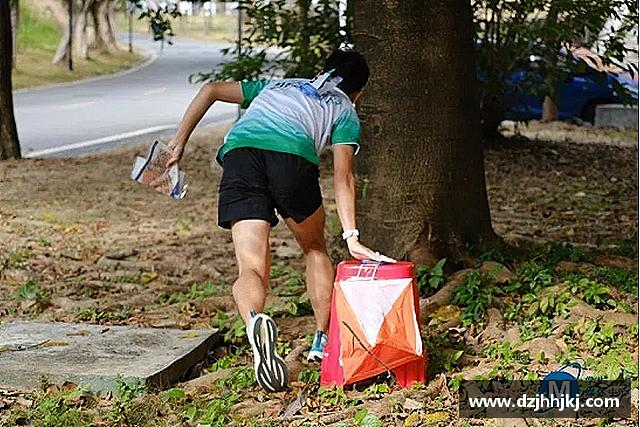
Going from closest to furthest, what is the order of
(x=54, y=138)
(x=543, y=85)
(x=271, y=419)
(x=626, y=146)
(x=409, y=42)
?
(x=271, y=419), (x=409, y=42), (x=543, y=85), (x=626, y=146), (x=54, y=138)

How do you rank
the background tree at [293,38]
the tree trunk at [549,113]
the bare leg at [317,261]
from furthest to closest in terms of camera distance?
the tree trunk at [549,113] < the background tree at [293,38] < the bare leg at [317,261]

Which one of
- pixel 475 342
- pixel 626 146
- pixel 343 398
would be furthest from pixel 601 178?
pixel 343 398

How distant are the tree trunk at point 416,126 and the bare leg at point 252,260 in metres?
1.97

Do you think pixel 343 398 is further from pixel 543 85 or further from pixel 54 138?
pixel 54 138

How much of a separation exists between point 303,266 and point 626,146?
1026 cm

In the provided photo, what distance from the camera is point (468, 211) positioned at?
7301 millimetres

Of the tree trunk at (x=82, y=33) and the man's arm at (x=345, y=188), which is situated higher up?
the man's arm at (x=345, y=188)

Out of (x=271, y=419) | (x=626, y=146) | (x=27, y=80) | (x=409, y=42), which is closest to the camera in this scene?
(x=271, y=419)

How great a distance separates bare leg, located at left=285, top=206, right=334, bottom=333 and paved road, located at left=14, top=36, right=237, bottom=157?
446 inches

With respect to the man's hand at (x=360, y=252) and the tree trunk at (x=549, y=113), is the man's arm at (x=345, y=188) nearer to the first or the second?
the man's hand at (x=360, y=252)

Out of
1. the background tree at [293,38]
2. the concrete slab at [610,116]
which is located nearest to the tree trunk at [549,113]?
the concrete slab at [610,116]

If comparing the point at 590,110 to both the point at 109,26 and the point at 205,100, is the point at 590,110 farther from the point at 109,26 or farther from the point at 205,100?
the point at 109,26

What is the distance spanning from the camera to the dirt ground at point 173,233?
23.1 ft

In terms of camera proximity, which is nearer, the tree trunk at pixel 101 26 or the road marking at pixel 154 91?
the road marking at pixel 154 91
